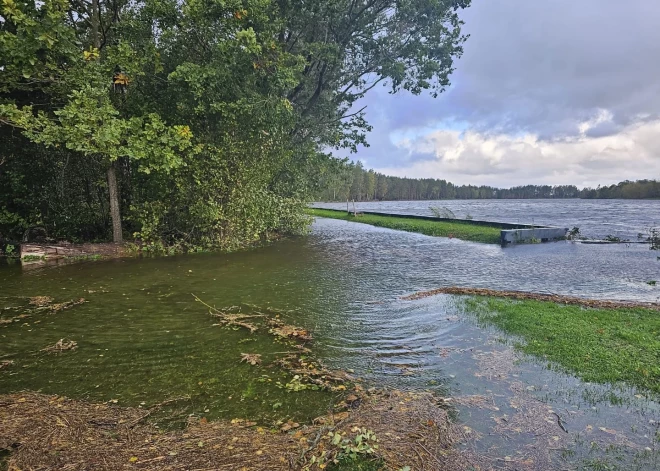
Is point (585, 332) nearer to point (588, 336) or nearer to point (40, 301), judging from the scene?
point (588, 336)

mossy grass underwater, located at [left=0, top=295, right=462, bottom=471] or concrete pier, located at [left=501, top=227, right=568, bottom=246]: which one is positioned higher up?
concrete pier, located at [left=501, top=227, right=568, bottom=246]

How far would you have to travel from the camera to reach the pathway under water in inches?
173

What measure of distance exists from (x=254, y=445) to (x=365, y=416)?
1330 millimetres

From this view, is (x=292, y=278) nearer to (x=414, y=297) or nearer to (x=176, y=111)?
(x=414, y=297)

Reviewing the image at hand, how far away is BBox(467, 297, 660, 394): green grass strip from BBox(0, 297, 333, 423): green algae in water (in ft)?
13.4

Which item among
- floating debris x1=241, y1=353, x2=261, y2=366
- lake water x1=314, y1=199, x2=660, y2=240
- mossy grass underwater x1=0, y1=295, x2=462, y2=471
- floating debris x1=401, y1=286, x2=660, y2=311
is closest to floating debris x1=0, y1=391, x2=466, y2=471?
mossy grass underwater x1=0, y1=295, x2=462, y2=471

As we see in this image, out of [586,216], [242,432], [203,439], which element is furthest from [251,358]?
[586,216]

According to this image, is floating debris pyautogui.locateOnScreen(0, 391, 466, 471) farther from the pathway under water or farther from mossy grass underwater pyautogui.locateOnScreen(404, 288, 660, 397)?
mossy grass underwater pyautogui.locateOnScreen(404, 288, 660, 397)

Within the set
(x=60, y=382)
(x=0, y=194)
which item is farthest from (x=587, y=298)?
(x=0, y=194)

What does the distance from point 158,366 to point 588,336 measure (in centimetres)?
757

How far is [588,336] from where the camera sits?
277 inches

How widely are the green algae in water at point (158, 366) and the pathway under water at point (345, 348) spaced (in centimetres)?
3

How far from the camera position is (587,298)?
1017 cm

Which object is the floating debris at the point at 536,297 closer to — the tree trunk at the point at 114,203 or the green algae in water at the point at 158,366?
the green algae in water at the point at 158,366
